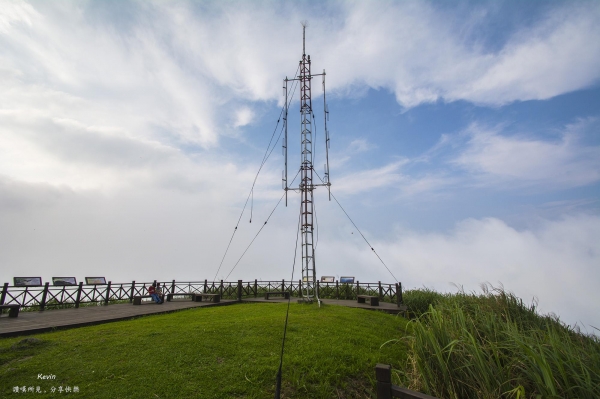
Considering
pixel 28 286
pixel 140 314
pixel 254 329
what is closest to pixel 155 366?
pixel 254 329

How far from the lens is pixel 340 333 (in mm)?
8047

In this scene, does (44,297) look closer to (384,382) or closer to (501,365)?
(384,382)

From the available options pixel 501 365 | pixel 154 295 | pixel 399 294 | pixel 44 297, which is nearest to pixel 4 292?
pixel 44 297

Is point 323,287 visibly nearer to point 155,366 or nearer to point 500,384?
point 155,366

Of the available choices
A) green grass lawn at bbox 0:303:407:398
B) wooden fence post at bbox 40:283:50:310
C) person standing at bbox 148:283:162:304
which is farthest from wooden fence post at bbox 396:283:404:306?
wooden fence post at bbox 40:283:50:310

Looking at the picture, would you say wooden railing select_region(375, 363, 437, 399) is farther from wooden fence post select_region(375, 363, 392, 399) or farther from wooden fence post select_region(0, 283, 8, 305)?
wooden fence post select_region(0, 283, 8, 305)

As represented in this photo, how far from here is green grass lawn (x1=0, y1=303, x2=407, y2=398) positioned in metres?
5.07

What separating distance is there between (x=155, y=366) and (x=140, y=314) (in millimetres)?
6899

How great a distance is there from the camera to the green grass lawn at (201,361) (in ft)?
16.6

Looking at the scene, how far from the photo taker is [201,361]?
5.89 m

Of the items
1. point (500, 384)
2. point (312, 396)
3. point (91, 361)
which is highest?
point (500, 384)

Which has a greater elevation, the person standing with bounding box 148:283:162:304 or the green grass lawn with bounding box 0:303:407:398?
the person standing with bounding box 148:283:162:304

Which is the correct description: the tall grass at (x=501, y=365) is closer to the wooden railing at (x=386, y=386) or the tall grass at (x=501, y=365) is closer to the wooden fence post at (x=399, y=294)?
the wooden railing at (x=386, y=386)

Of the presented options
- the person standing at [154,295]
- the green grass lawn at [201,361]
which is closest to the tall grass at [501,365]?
the green grass lawn at [201,361]
